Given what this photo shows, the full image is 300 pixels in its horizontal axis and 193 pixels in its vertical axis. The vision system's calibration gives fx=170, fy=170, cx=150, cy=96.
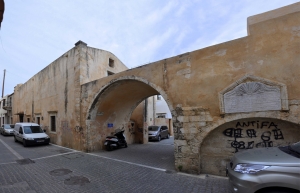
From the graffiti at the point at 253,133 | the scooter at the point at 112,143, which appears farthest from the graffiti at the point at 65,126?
the graffiti at the point at 253,133

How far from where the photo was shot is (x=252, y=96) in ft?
14.8

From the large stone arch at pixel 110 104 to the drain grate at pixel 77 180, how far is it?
4.14 metres

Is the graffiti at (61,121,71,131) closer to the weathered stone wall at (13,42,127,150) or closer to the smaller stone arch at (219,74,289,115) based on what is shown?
the weathered stone wall at (13,42,127,150)

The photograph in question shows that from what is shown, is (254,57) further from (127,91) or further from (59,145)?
(59,145)

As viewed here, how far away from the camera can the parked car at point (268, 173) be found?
96.8 inches

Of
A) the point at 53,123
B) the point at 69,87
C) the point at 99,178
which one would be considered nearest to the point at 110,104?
the point at 69,87

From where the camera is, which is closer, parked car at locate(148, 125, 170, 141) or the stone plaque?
the stone plaque

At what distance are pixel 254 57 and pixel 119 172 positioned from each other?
17.9 ft

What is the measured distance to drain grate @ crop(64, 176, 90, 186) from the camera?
4758 millimetres

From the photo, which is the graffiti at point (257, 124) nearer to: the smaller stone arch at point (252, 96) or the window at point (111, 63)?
the smaller stone arch at point (252, 96)

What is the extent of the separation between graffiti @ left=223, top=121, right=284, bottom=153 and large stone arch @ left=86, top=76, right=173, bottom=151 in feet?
13.7

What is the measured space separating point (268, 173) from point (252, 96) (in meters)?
2.44

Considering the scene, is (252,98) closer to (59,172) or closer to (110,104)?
(59,172)

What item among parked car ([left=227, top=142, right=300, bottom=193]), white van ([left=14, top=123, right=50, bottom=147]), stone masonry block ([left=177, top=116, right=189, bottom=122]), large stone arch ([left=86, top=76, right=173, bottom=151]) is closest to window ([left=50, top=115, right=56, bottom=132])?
white van ([left=14, top=123, right=50, bottom=147])
